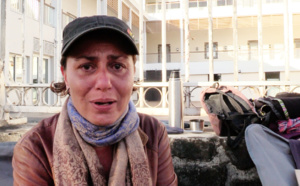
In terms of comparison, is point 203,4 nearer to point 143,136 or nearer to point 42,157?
point 143,136

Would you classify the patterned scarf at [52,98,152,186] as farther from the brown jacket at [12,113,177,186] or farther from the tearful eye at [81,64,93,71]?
the tearful eye at [81,64,93,71]

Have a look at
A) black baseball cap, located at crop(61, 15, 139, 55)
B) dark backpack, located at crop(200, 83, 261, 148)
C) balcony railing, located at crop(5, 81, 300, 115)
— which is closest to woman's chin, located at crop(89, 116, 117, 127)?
black baseball cap, located at crop(61, 15, 139, 55)

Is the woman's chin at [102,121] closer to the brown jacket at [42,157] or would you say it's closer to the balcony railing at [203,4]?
the brown jacket at [42,157]

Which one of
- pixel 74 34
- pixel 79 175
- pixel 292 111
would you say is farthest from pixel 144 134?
pixel 292 111

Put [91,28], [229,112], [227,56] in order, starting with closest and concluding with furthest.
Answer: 1. [91,28]
2. [229,112]
3. [227,56]

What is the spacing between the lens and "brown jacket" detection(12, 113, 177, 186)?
37.1 inches

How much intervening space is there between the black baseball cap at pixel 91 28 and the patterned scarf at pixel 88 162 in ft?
1.02

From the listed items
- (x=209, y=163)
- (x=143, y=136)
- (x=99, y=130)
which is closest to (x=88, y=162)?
(x=99, y=130)

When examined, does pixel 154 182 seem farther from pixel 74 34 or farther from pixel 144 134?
pixel 74 34

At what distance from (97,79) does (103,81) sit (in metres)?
0.03

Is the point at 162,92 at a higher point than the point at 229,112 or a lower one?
higher

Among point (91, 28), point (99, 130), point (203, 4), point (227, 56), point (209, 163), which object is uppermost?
point (203, 4)

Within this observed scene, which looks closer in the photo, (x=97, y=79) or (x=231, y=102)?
(x=97, y=79)

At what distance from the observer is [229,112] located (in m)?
1.87
